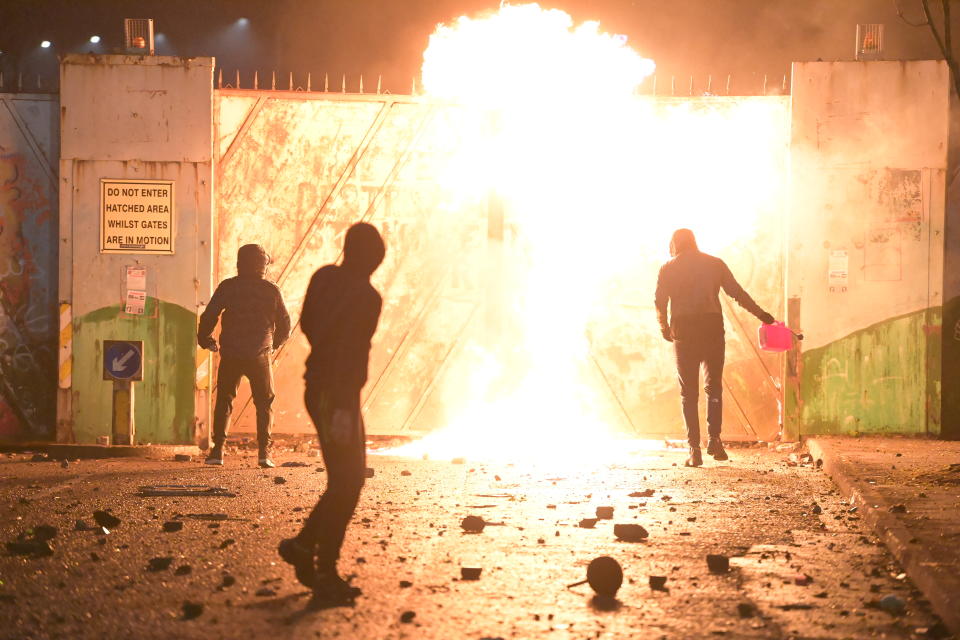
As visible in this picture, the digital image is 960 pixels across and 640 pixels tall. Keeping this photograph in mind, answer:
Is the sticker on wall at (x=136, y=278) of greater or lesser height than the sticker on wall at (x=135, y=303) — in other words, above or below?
above

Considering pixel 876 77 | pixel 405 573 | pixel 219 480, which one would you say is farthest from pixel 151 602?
pixel 876 77

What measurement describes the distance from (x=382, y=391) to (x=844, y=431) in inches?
191

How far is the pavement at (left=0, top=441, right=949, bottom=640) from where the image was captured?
5.03 m

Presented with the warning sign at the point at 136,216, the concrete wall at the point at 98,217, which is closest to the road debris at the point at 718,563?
the concrete wall at the point at 98,217

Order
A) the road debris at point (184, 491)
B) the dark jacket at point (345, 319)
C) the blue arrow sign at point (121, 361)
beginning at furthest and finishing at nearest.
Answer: the blue arrow sign at point (121, 361)
the road debris at point (184, 491)
the dark jacket at point (345, 319)

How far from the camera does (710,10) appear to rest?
95.3ft

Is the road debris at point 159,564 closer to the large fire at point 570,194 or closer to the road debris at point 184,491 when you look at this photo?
the road debris at point 184,491

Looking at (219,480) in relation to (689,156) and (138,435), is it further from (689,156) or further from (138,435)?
(689,156)

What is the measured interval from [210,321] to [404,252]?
283cm

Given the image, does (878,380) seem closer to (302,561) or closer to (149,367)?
(149,367)

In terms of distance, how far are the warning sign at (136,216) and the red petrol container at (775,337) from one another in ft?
19.7

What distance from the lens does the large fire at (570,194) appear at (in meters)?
13.1

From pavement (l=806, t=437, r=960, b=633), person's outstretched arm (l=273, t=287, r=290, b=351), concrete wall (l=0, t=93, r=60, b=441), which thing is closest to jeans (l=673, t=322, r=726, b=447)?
pavement (l=806, t=437, r=960, b=633)

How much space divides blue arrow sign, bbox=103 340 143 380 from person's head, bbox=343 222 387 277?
24.0ft
